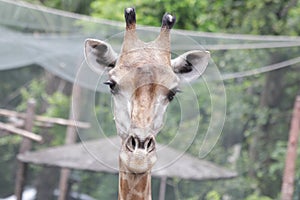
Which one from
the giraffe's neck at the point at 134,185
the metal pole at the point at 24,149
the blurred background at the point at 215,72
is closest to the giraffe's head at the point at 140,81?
the giraffe's neck at the point at 134,185

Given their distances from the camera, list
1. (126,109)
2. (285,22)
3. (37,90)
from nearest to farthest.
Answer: (126,109), (285,22), (37,90)

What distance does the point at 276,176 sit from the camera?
9133 millimetres

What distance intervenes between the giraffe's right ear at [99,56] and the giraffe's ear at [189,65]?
12.4 inches

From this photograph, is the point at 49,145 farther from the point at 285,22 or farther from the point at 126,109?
the point at 126,109

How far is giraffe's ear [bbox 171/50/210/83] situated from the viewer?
12.5 ft

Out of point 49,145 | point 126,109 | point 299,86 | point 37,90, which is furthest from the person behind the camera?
point 37,90

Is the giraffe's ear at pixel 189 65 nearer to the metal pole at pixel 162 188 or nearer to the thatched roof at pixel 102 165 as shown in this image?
the thatched roof at pixel 102 165

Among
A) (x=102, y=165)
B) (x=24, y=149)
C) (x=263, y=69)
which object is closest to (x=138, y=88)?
(x=102, y=165)

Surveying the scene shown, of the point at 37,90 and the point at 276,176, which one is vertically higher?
the point at 37,90

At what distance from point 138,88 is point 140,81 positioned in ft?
0.14

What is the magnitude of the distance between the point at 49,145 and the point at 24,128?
3.87m

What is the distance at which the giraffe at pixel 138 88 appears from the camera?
3227 mm

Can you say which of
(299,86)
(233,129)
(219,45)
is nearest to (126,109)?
(219,45)

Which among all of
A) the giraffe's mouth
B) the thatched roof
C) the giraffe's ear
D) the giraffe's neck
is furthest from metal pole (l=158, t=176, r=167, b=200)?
the giraffe's mouth
